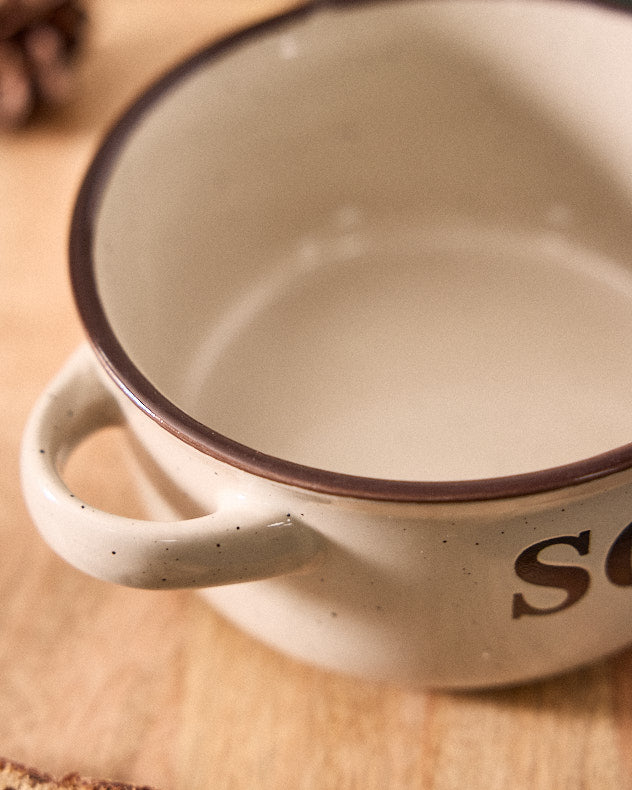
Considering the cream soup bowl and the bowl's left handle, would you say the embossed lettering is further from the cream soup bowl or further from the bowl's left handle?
the bowl's left handle

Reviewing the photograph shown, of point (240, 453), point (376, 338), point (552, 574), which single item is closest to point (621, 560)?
point (552, 574)

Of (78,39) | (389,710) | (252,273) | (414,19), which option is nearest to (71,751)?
(389,710)

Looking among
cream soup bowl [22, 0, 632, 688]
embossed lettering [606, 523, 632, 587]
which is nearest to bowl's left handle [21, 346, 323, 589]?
cream soup bowl [22, 0, 632, 688]

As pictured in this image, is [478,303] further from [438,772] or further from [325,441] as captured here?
[438,772]

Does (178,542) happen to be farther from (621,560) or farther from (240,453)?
(621,560)

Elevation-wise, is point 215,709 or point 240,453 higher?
point 240,453

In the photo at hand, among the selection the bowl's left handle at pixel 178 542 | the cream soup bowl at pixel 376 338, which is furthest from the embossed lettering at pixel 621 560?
the bowl's left handle at pixel 178 542
